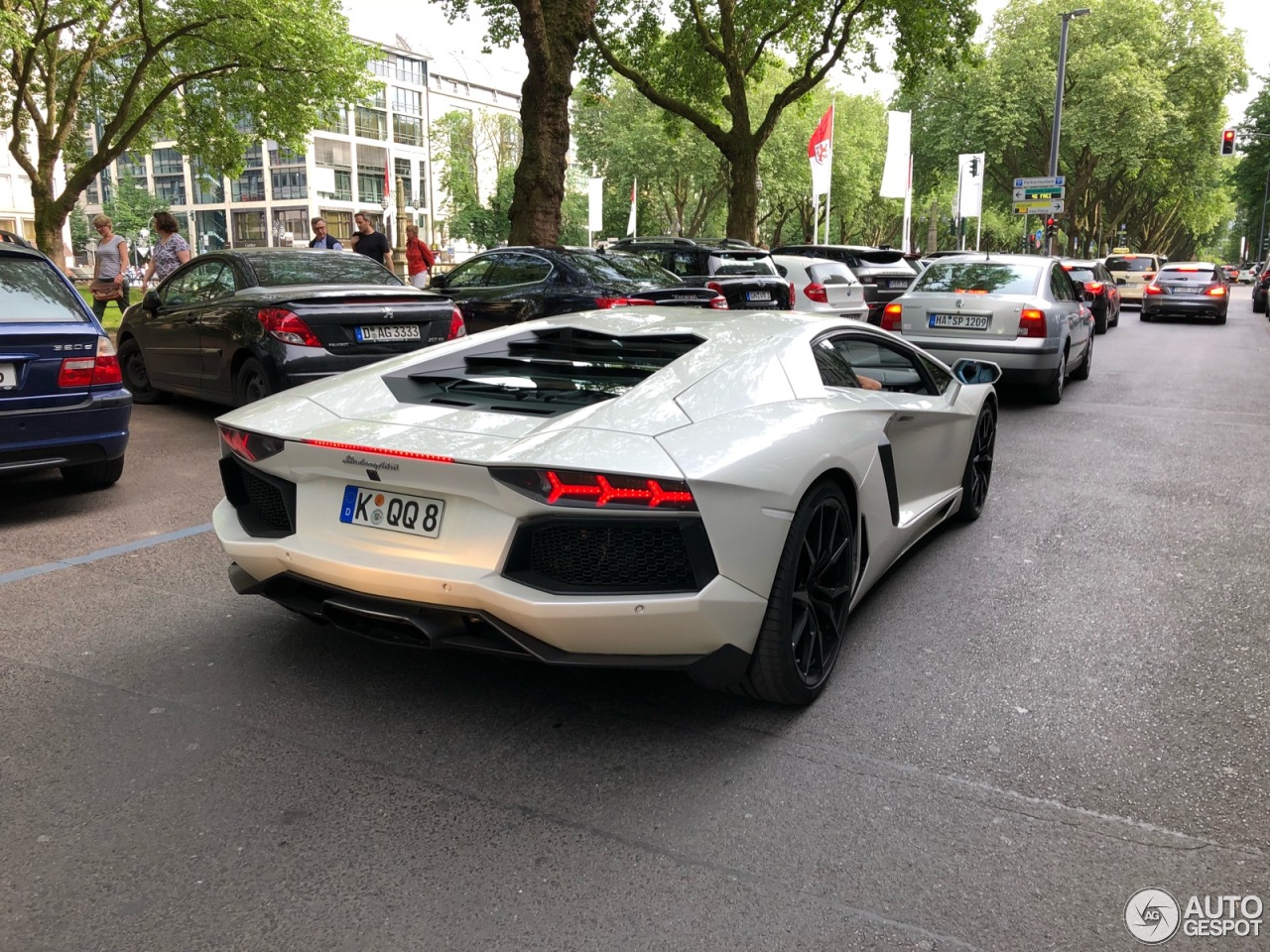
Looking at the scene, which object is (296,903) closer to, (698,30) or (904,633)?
(904,633)

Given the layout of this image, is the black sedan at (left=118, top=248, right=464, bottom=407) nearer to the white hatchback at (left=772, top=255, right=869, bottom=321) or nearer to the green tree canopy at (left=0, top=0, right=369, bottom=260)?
the white hatchback at (left=772, top=255, right=869, bottom=321)

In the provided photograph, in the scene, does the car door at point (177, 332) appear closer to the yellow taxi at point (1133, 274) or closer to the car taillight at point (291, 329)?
the car taillight at point (291, 329)

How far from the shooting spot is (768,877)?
253 cm

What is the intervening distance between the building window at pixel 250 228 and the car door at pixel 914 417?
81.8m

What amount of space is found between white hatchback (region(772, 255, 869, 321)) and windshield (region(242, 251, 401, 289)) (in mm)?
7787

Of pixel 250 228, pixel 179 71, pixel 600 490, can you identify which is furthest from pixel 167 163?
pixel 600 490

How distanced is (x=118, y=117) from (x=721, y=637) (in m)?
24.4

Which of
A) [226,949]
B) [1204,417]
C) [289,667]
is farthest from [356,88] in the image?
[226,949]

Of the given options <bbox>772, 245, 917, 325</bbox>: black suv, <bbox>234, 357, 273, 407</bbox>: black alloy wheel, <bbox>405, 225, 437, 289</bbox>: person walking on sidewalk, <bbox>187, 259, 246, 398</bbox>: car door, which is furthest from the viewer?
<bbox>772, 245, 917, 325</bbox>: black suv

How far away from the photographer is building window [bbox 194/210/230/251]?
268 feet

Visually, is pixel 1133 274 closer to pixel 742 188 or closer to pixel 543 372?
pixel 742 188

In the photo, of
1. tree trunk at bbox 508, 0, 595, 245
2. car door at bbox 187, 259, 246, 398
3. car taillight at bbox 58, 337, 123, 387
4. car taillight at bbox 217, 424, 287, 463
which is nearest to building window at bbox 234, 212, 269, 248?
tree trunk at bbox 508, 0, 595, 245

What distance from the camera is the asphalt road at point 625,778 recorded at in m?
2.39

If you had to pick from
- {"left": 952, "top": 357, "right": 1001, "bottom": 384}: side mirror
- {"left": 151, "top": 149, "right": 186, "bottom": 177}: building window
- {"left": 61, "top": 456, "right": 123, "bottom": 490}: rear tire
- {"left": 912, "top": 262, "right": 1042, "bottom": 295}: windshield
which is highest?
{"left": 151, "top": 149, "right": 186, "bottom": 177}: building window
